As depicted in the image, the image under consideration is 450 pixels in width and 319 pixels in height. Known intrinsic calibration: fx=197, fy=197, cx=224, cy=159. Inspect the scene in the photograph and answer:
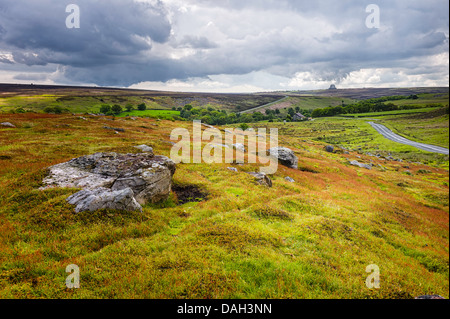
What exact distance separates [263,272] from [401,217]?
19.6 m

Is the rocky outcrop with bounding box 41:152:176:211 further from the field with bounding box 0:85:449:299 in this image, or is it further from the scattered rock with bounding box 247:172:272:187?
the scattered rock with bounding box 247:172:272:187

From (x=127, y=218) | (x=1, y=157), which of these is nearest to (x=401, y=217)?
(x=127, y=218)

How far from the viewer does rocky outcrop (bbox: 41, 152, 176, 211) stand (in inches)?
504

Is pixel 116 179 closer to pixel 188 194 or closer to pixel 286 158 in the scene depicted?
pixel 188 194

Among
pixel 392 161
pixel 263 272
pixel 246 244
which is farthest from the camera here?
pixel 392 161

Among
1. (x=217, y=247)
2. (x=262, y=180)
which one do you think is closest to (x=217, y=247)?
(x=217, y=247)

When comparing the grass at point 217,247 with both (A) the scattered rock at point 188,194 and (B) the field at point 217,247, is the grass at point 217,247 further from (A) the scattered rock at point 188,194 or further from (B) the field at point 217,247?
(A) the scattered rock at point 188,194

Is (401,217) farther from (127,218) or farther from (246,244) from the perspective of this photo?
(127,218)

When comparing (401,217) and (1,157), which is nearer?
(401,217)

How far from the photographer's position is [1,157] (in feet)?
71.1

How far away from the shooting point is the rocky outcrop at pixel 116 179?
12.8 metres

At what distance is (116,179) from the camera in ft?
52.2

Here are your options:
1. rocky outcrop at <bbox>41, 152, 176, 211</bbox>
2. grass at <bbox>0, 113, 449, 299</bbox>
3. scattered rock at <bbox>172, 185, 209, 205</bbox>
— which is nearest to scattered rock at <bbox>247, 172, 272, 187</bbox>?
grass at <bbox>0, 113, 449, 299</bbox>

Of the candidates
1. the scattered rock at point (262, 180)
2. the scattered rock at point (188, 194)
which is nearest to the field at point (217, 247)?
the scattered rock at point (188, 194)
